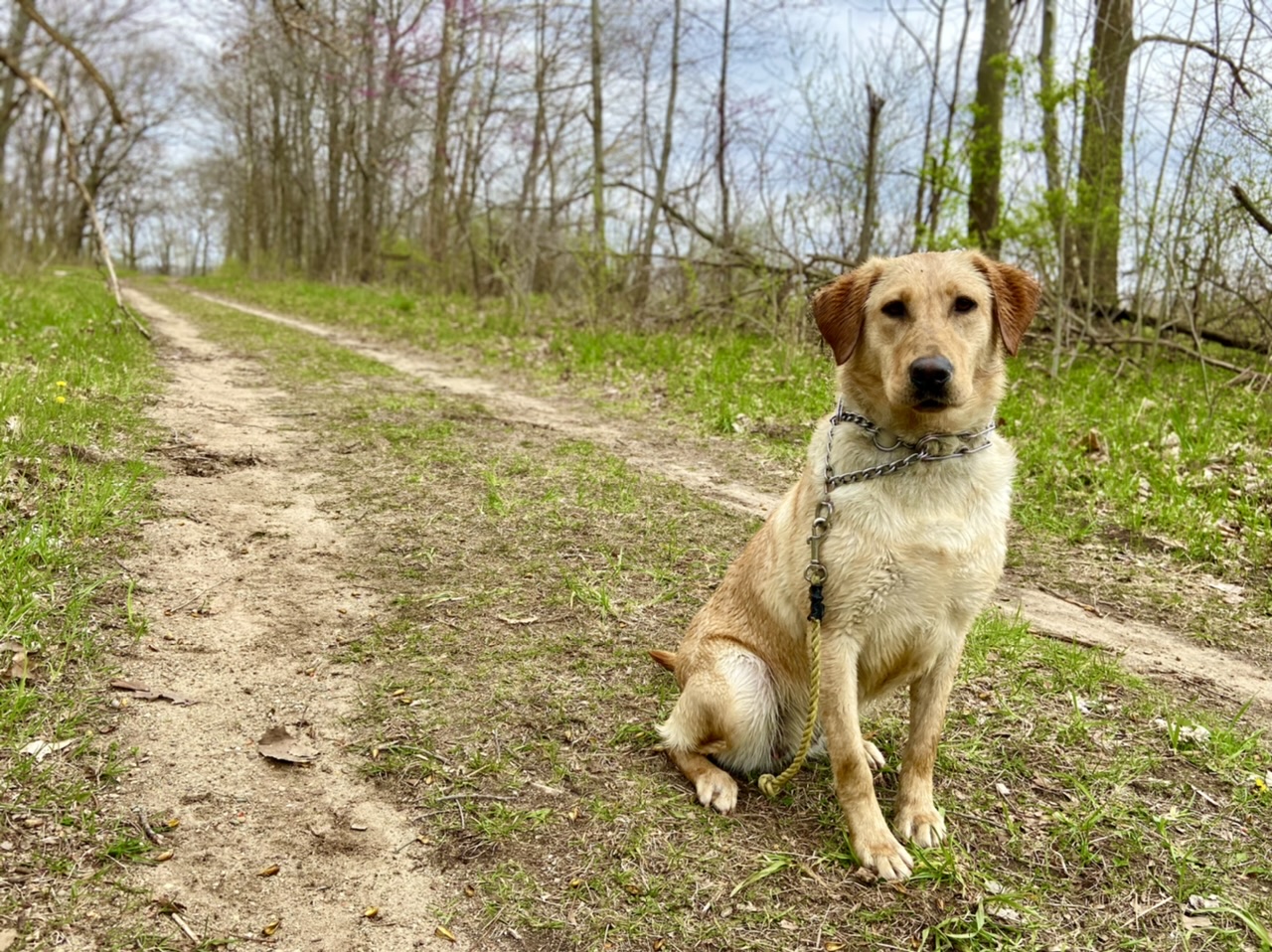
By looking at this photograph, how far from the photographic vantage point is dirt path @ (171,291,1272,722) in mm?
4176

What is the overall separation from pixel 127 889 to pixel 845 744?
6.59 ft

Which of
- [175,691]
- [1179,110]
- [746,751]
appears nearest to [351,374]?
[175,691]

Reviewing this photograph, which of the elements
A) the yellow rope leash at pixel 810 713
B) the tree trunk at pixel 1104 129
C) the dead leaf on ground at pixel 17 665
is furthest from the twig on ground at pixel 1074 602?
the tree trunk at pixel 1104 129

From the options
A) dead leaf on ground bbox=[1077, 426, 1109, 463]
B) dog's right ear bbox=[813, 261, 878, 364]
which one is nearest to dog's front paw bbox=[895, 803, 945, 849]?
dog's right ear bbox=[813, 261, 878, 364]

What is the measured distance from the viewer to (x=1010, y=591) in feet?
16.8

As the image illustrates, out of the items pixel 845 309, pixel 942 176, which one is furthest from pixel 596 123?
pixel 845 309

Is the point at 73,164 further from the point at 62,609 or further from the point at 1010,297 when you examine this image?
the point at 1010,297

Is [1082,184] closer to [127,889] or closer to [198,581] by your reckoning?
[198,581]

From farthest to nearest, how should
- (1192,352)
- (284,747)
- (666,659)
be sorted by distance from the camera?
(1192,352), (666,659), (284,747)

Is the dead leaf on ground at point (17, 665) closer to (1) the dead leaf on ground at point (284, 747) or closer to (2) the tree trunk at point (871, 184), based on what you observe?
(1) the dead leaf on ground at point (284, 747)

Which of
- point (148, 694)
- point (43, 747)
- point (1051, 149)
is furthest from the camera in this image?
point (1051, 149)

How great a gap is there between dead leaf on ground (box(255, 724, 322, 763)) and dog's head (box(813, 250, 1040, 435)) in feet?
7.25

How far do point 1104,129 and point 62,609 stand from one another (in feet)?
31.3

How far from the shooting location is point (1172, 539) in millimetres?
5836
